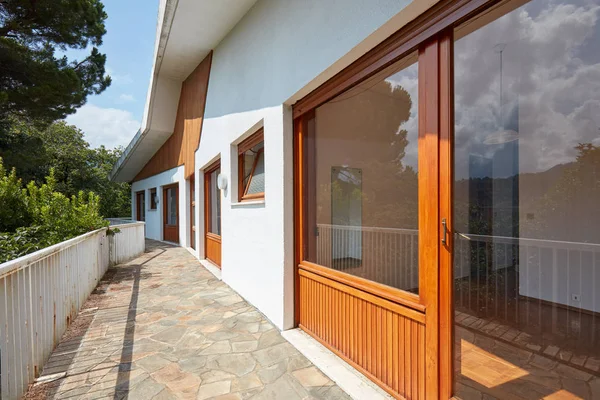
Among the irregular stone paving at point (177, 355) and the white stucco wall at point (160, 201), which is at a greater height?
the white stucco wall at point (160, 201)

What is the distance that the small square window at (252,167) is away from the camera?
4.23 meters

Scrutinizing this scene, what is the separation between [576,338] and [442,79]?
210 centimetres

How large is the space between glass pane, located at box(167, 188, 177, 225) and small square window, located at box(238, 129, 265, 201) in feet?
25.1

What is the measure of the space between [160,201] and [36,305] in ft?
35.6

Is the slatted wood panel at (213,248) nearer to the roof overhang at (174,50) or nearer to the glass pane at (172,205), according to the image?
the roof overhang at (174,50)

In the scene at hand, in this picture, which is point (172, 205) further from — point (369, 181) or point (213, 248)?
point (369, 181)

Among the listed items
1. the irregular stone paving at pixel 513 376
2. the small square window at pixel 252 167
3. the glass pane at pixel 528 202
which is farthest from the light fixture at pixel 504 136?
the small square window at pixel 252 167

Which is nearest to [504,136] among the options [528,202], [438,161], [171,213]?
[528,202]

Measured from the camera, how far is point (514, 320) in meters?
2.47

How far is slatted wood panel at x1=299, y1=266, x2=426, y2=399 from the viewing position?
186cm

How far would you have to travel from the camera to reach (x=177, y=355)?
8.99ft

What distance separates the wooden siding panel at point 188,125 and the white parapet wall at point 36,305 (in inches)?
171

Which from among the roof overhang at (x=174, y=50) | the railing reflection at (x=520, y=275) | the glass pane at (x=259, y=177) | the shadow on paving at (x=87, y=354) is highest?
the roof overhang at (x=174, y=50)

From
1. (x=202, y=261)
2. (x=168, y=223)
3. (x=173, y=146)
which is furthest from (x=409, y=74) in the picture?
(x=168, y=223)
